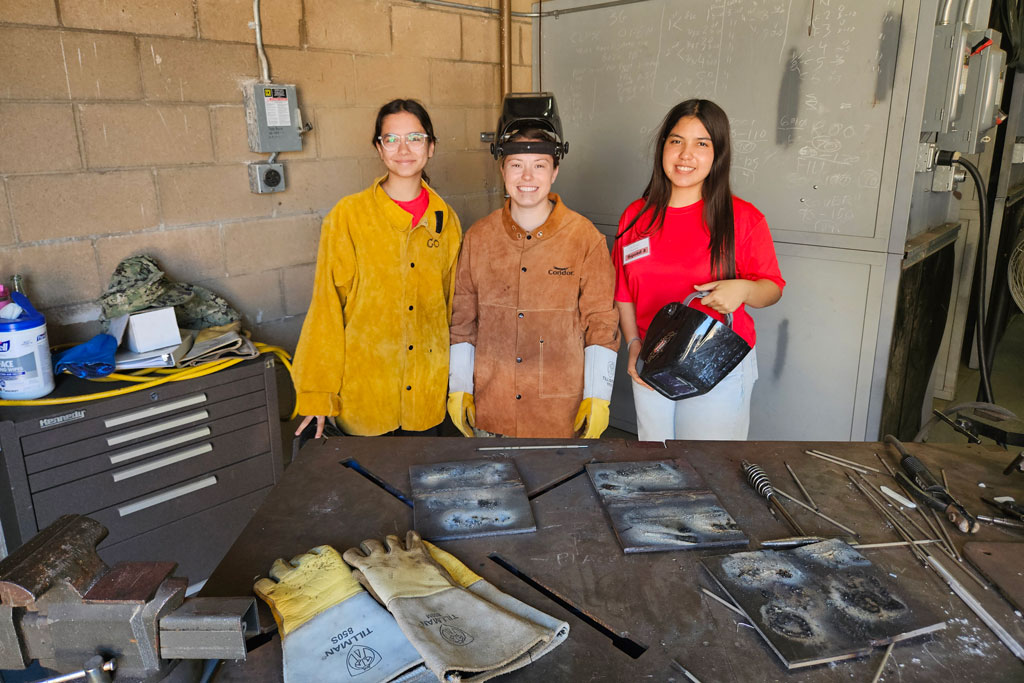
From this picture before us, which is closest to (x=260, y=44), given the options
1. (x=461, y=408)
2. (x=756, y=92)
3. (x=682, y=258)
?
(x=461, y=408)

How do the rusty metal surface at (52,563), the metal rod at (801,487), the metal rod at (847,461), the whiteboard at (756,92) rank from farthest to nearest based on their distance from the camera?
the whiteboard at (756,92) < the metal rod at (847,461) < the metal rod at (801,487) < the rusty metal surface at (52,563)

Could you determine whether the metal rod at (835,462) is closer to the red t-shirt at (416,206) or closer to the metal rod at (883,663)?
the metal rod at (883,663)

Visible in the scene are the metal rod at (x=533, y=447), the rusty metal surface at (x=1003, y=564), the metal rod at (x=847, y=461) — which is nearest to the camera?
the rusty metal surface at (x=1003, y=564)

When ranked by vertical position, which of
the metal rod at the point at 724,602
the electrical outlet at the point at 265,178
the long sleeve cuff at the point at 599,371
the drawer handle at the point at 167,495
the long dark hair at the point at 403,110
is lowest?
the drawer handle at the point at 167,495

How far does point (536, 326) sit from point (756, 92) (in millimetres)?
1317

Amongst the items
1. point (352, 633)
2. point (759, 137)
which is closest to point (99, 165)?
point (352, 633)

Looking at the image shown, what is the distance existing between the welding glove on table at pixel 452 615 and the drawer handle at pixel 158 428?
1.20 m

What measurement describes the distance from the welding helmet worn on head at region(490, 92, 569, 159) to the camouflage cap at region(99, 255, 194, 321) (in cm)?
112

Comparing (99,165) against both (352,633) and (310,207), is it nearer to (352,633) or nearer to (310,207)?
(310,207)

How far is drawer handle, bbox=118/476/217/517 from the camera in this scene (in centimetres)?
203

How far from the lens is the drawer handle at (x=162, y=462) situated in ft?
6.61

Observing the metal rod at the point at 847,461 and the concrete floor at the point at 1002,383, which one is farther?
the concrete floor at the point at 1002,383

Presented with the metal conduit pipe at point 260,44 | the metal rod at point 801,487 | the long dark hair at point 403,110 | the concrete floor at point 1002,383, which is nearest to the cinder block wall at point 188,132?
the metal conduit pipe at point 260,44

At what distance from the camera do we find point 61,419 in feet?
6.11
